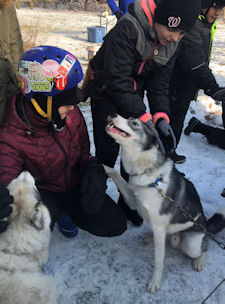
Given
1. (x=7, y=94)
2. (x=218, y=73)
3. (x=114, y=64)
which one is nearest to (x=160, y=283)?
(x=114, y=64)

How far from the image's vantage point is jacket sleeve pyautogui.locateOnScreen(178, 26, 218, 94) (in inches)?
115

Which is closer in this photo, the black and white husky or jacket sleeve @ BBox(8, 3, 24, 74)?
the black and white husky

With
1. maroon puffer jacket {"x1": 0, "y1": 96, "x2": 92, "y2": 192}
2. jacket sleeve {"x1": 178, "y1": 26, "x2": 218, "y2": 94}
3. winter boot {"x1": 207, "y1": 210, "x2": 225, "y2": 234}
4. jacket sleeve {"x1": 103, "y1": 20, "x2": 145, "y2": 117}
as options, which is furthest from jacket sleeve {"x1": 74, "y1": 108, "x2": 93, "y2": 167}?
jacket sleeve {"x1": 178, "y1": 26, "x2": 218, "y2": 94}

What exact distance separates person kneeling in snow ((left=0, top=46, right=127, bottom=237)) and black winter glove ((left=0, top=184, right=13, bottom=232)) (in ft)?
1.26

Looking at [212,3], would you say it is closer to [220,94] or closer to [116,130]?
[220,94]

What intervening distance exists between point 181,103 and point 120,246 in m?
2.05

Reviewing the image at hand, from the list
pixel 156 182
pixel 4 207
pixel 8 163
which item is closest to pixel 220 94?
pixel 156 182

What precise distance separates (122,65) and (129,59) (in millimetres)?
78

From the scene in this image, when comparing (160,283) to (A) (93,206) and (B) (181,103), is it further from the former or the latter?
(B) (181,103)

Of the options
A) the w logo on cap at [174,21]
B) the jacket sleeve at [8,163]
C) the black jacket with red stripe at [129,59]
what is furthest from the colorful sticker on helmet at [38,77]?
the w logo on cap at [174,21]

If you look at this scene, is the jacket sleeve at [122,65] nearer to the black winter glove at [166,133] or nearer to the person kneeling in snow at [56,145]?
the black winter glove at [166,133]

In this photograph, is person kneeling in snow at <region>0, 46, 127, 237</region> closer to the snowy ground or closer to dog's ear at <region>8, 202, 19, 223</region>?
the snowy ground

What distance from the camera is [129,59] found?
2.11 meters

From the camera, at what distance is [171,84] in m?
3.49
